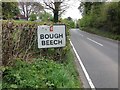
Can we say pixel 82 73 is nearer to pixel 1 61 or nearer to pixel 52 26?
pixel 52 26

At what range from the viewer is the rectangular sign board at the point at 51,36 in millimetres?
8758

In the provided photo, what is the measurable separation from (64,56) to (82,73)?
1.39 meters

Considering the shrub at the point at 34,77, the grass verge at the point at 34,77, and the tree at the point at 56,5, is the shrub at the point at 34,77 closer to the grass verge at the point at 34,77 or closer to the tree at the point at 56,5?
the grass verge at the point at 34,77

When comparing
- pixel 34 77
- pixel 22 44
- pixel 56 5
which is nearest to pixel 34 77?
pixel 34 77

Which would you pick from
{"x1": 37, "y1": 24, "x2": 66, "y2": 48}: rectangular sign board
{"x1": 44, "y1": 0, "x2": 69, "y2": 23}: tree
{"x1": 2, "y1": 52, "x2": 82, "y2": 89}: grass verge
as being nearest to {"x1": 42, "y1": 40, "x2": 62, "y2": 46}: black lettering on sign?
{"x1": 37, "y1": 24, "x2": 66, "y2": 48}: rectangular sign board

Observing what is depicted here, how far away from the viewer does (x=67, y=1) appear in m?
35.4

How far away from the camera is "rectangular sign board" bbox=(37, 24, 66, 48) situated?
8.76 m

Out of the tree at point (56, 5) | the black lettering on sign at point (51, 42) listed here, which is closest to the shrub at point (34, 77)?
the black lettering on sign at point (51, 42)

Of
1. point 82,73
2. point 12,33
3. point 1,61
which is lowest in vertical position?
point 82,73

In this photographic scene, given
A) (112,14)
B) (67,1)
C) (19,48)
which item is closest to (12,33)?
(19,48)

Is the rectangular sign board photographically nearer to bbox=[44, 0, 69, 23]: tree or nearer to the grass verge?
the grass verge

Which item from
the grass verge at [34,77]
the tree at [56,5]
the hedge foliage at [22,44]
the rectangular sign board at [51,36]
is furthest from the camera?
the tree at [56,5]

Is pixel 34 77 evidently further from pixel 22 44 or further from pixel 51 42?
pixel 51 42

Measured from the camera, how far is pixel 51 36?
8844 mm
